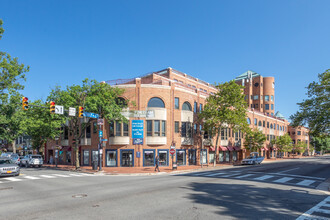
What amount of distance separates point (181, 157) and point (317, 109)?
20185 mm

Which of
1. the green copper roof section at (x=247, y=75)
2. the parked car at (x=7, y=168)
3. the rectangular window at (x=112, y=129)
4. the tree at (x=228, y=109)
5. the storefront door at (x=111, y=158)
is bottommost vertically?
the storefront door at (x=111, y=158)

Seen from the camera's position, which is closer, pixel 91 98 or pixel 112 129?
pixel 91 98

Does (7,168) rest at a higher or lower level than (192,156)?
higher

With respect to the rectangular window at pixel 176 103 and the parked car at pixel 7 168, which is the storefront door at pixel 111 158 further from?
the parked car at pixel 7 168

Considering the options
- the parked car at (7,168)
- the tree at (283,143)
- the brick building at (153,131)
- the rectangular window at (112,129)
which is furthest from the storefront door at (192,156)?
the tree at (283,143)

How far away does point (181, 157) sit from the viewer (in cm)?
3641

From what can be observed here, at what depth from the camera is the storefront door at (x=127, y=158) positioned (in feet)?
108

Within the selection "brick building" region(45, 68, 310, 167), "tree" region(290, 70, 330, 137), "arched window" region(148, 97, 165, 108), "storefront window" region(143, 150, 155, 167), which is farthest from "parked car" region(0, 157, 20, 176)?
"tree" region(290, 70, 330, 137)

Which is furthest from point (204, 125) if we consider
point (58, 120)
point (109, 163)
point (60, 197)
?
point (60, 197)

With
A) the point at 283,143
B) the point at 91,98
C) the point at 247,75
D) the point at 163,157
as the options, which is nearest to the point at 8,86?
the point at 91,98

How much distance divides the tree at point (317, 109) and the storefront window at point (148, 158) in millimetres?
22109

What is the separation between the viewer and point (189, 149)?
37.6 meters

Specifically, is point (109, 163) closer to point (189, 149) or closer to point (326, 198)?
point (189, 149)

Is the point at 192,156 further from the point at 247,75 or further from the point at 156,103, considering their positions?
the point at 247,75
